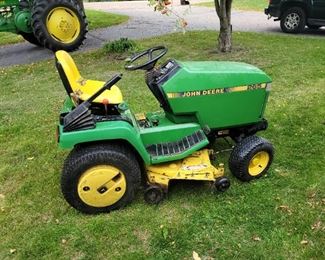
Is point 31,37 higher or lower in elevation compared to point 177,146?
lower

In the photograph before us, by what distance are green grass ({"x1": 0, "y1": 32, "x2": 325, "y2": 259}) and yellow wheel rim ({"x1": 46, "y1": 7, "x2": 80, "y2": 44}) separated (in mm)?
3698

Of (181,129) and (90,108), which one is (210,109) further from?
(90,108)

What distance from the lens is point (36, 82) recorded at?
761 cm

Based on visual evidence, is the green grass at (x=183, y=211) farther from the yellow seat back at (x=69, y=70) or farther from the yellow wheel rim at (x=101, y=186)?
the yellow seat back at (x=69, y=70)

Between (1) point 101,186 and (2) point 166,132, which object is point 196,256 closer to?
(1) point 101,186

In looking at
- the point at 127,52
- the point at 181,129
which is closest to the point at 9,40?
the point at 127,52

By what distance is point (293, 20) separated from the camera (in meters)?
11.2

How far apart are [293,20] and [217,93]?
8362mm

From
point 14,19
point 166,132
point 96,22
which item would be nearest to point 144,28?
point 96,22

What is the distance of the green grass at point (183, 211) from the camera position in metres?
3.25

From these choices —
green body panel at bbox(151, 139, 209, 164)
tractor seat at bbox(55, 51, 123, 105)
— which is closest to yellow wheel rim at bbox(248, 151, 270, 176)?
green body panel at bbox(151, 139, 209, 164)

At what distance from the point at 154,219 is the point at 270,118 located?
248cm

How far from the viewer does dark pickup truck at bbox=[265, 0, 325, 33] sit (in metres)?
10.9

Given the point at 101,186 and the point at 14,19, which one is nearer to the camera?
the point at 101,186
